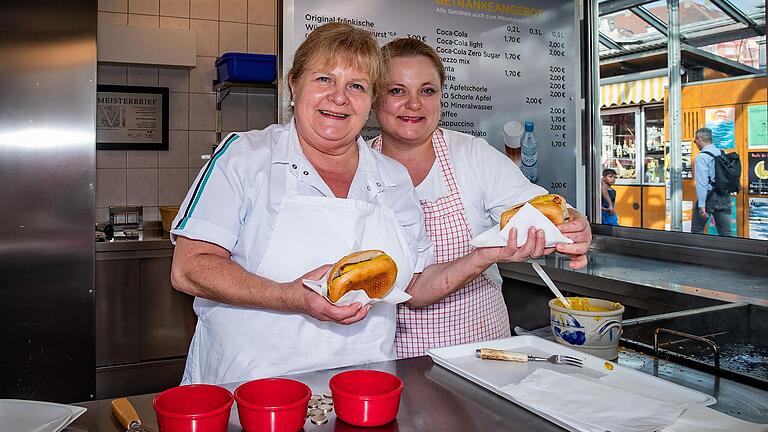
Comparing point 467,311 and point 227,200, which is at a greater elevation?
point 227,200

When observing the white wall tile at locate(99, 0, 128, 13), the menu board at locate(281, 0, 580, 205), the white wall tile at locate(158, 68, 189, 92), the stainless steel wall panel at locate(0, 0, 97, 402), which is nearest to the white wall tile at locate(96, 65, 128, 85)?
the white wall tile at locate(158, 68, 189, 92)

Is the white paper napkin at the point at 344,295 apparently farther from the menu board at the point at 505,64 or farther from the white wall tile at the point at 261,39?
the white wall tile at the point at 261,39

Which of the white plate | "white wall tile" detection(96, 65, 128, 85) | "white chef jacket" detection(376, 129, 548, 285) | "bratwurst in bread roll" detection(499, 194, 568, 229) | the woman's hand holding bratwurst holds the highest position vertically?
"white wall tile" detection(96, 65, 128, 85)

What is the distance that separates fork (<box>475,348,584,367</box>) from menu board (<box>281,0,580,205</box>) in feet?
A: 4.70

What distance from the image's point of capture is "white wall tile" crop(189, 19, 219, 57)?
4434mm

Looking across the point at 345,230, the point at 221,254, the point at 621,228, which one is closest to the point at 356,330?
the point at 345,230

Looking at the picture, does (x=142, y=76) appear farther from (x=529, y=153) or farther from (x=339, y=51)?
(x=339, y=51)

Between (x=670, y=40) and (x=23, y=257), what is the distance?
398cm

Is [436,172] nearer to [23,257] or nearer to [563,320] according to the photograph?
[563,320]

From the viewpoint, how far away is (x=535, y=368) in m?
1.25

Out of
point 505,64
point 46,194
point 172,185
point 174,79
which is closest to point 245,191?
point 46,194

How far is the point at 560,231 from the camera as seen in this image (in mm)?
1402

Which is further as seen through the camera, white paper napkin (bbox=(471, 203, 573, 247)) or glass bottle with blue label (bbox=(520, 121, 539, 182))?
glass bottle with blue label (bbox=(520, 121, 539, 182))

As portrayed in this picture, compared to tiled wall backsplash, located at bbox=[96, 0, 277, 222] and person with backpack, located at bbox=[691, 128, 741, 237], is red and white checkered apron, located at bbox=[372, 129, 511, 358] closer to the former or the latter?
tiled wall backsplash, located at bbox=[96, 0, 277, 222]
